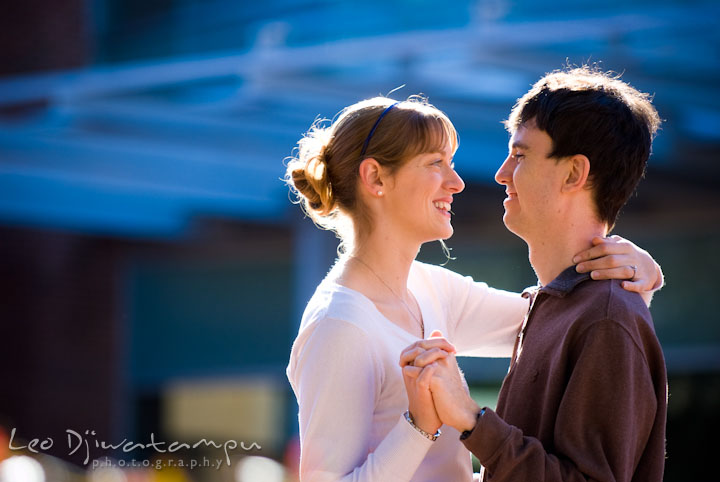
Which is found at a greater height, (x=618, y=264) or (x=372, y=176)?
(x=372, y=176)

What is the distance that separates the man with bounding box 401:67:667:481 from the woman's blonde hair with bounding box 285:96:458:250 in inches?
10.0

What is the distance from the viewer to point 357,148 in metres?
3.00

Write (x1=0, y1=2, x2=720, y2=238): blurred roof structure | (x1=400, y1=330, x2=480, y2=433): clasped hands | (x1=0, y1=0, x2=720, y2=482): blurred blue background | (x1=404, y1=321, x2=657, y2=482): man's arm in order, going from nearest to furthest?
1. (x1=404, y1=321, x2=657, y2=482): man's arm
2. (x1=400, y1=330, x2=480, y2=433): clasped hands
3. (x1=0, y1=2, x2=720, y2=238): blurred roof structure
4. (x1=0, y1=0, x2=720, y2=482): blurred blue background

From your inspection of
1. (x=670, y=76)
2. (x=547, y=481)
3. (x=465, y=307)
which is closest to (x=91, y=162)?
(x=670, y=76)

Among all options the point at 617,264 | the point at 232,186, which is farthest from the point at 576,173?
the point at 232,186

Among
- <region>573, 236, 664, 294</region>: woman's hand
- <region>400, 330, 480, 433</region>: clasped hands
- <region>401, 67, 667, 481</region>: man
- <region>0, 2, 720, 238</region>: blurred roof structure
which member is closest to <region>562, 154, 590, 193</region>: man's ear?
<region>401, 67, 667, 481</region>: man

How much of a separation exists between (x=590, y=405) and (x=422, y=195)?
0.84m

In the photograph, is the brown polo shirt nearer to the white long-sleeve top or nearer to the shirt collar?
the shirt collar

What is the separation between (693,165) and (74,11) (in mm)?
6106

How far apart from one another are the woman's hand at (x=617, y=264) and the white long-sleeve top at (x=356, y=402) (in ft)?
1.78

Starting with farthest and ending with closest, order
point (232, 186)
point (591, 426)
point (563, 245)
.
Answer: point (232, 186) → point (563, 245) → point (591, 426)

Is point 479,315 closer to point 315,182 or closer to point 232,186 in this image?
point 315,182

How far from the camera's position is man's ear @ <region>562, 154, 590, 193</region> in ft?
8.63

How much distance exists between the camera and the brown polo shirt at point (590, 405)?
91.6 inches
